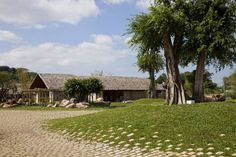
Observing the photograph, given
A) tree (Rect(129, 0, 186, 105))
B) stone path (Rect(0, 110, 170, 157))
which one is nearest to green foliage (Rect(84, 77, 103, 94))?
tree (Rect(129, 0, 186, 105))

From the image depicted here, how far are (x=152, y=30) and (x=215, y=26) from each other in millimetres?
4491

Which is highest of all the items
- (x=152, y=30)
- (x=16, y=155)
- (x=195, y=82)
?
(x=152, y=30)

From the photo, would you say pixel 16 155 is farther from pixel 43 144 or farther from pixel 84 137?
pixel 84 137

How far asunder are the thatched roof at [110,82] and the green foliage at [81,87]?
31.0 feet

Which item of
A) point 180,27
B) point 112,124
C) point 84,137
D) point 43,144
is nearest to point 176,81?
point 180,27

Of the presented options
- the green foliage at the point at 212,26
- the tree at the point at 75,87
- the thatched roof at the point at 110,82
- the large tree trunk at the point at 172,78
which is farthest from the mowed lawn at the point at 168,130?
the thatched roof at the point at 110,82

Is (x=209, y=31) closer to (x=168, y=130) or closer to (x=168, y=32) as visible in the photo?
(x=168, y=32)

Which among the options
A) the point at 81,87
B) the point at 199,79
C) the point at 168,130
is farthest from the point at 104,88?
the point at 168,130

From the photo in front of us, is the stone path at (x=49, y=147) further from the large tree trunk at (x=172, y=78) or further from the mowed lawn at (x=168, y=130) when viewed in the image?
the large tree trunk at (x=172, y=78)

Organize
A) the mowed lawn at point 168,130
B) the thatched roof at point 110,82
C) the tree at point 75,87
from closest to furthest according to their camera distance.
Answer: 1. the mowed lawn at point 168,130
2. the tree at point 75,87
3. the thatched roof at point 110,82

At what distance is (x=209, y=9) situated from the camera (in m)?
29.4

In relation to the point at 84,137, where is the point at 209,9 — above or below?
above

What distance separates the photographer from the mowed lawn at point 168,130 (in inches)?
563

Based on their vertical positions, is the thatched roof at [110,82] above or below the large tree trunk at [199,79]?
above
